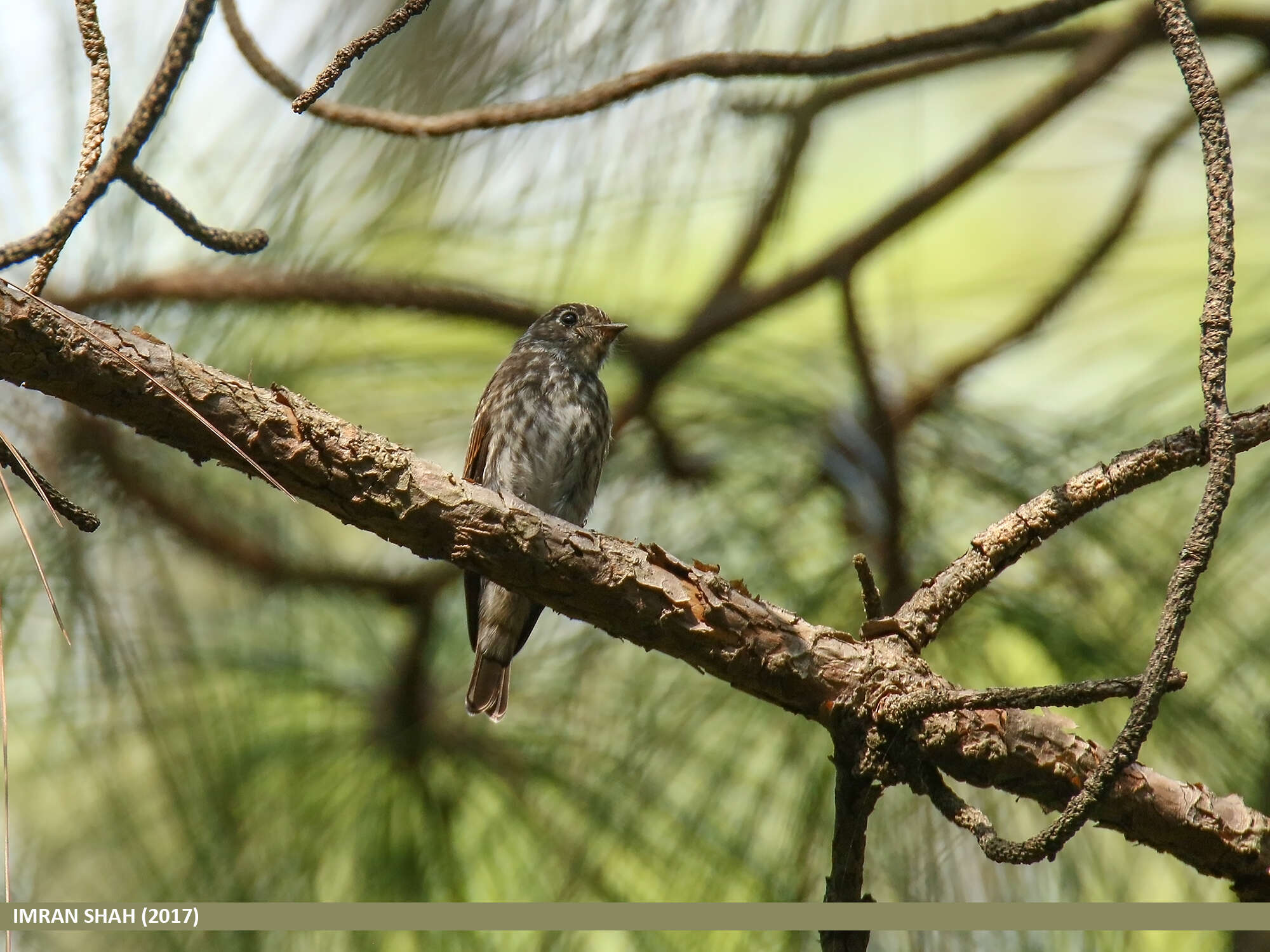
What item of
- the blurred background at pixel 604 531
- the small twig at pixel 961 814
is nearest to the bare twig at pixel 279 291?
the blurred background at pixel 604 531

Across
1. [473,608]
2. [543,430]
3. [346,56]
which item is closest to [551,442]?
[543,430]

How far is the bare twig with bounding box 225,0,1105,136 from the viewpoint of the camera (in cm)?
168

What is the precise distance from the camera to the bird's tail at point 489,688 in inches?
70.0

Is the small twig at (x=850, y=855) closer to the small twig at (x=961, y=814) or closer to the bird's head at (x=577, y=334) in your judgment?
the small twig at (x=961, y=814)

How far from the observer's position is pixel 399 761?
66.9 inches

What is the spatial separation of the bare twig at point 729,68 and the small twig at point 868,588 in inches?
33.3

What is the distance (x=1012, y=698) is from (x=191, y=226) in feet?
4.13

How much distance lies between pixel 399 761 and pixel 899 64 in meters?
1.43

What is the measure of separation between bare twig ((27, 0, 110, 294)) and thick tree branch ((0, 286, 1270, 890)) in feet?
0.63

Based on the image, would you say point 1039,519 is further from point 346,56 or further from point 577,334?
point 577,334

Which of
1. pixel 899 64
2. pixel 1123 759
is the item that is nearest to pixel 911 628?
pixel 1123 759

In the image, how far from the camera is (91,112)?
4.44ft

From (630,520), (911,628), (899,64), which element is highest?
(899,64)

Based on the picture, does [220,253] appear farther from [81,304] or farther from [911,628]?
[911,628]
